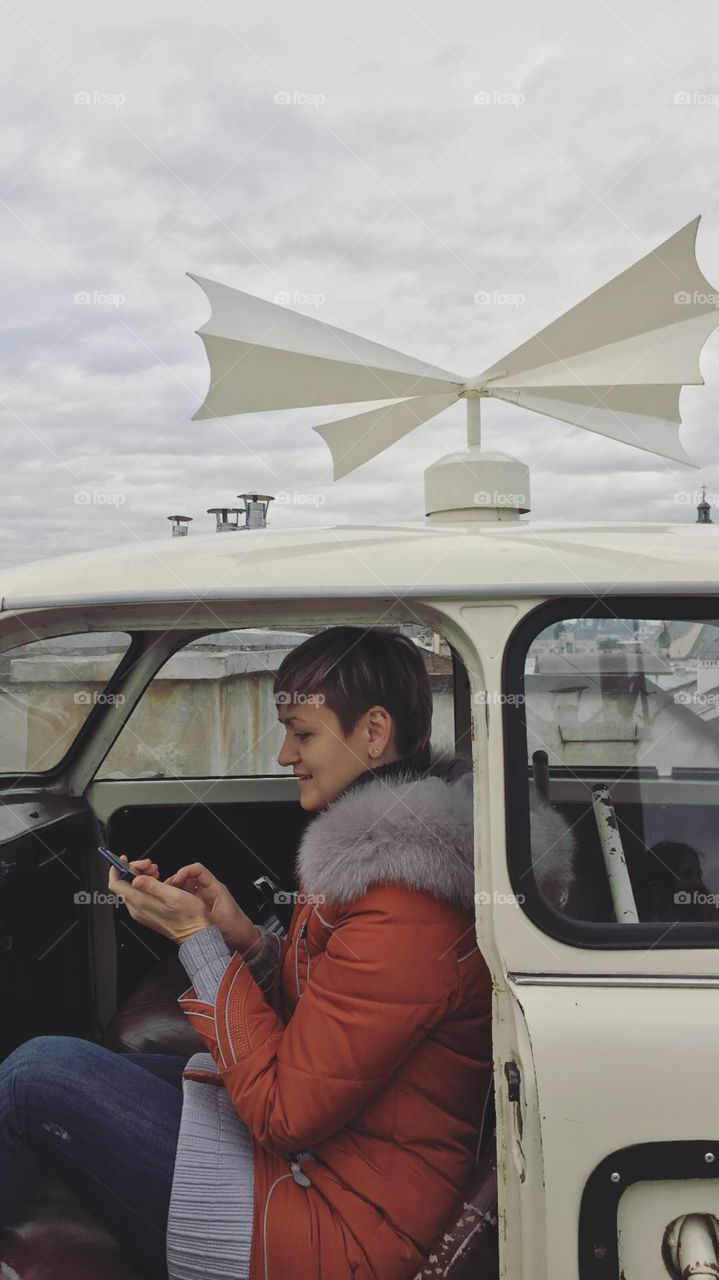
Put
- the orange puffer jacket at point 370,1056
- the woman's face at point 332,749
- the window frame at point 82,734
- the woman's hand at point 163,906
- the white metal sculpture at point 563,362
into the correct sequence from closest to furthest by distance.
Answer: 1. the orange puffer jacket at point 370,1056
2. the woman's hand at point 163,906
3. the woman's face at point 332,749
4. the white metal sculpture at point 563,362
5. the window frame at point 82,734

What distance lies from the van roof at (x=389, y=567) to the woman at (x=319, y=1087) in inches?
18.0

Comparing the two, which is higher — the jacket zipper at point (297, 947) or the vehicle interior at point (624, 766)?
the vehicle interior at point (624, 766)

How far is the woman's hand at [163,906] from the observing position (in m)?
1.98

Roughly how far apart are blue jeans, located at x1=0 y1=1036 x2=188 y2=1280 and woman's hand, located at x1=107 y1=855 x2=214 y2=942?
0.29m

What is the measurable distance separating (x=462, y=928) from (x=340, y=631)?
28.8 inches

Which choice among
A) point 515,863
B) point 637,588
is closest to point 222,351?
point 637,588

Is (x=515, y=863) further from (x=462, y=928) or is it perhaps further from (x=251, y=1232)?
(x=251, y=1232)
